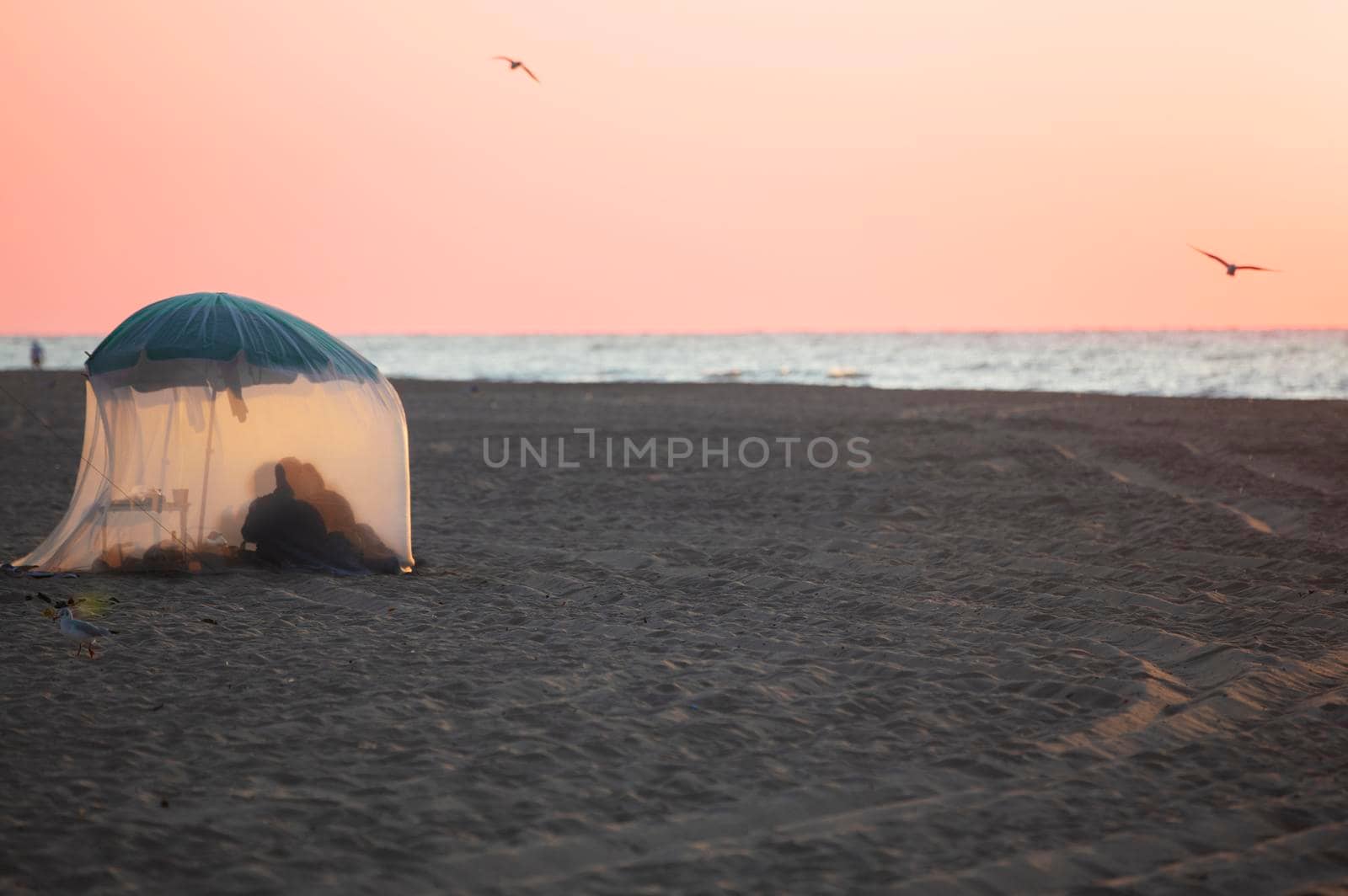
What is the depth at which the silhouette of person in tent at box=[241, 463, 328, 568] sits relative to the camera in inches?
366

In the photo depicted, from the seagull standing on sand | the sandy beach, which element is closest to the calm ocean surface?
the sandy beach

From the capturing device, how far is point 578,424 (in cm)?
2275

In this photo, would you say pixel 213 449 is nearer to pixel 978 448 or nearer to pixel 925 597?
pixel 925 597

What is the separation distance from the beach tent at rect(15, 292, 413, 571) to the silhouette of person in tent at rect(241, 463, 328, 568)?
0.06 m

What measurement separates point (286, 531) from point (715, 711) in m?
5.07

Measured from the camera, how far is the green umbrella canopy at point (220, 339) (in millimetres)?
8922

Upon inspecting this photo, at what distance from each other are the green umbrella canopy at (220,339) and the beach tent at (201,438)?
1 centimetres

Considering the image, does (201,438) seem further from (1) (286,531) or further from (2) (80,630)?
(2) (80,630)

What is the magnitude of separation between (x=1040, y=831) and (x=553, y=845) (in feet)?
6.83

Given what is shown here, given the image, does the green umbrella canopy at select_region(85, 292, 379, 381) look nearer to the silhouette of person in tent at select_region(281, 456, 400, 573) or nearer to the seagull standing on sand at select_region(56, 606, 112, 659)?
the silhouette of person in tent at select_region(281, 456, 400, 573)

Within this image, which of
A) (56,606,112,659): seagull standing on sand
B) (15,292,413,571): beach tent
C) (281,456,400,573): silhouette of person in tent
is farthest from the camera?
(281,456,400,573): silhouette of person in tent

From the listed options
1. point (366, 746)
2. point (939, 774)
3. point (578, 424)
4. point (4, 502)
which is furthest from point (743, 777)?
point (578, 424)

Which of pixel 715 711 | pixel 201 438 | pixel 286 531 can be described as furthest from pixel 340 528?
pixel 715 711

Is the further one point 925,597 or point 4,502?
point 4,502
